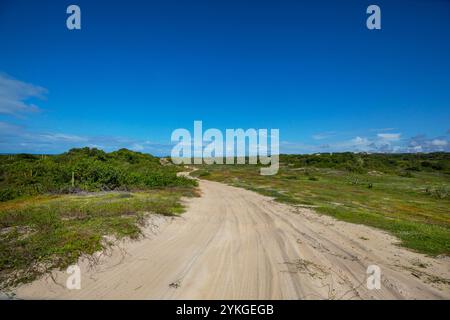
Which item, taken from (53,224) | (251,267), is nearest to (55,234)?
(53,224)

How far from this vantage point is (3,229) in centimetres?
912

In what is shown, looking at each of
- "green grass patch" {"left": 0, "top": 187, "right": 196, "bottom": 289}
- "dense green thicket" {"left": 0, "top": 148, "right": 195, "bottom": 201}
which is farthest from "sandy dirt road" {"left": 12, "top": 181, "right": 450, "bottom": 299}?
"dense green thicket" {"left": 0, "top": 148, "right": 195, "bottom": 201}

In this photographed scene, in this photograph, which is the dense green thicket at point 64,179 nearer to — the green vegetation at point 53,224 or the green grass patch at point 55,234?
the green vegetation at point 53,224

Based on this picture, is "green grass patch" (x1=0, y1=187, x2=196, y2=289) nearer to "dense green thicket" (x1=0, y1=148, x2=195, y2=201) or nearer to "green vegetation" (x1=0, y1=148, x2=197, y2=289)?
"green vegetation" (x1=0, y1=148, x2=197, y2=289)

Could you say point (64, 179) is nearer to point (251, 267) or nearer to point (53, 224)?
point (53, 224)

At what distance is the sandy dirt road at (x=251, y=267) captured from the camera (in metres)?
6.00

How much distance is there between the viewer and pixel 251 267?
292 inches

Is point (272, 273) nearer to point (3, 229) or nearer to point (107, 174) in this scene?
point (3, 229)

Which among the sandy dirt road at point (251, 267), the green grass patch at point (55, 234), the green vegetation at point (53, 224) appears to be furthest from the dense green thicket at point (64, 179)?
the sandy dirt road at point (251, 267)

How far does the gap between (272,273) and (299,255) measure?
74.9 inches

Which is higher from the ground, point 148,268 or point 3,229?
point 3,229

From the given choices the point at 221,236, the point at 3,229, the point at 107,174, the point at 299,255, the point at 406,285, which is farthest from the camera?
the point at 107,174
